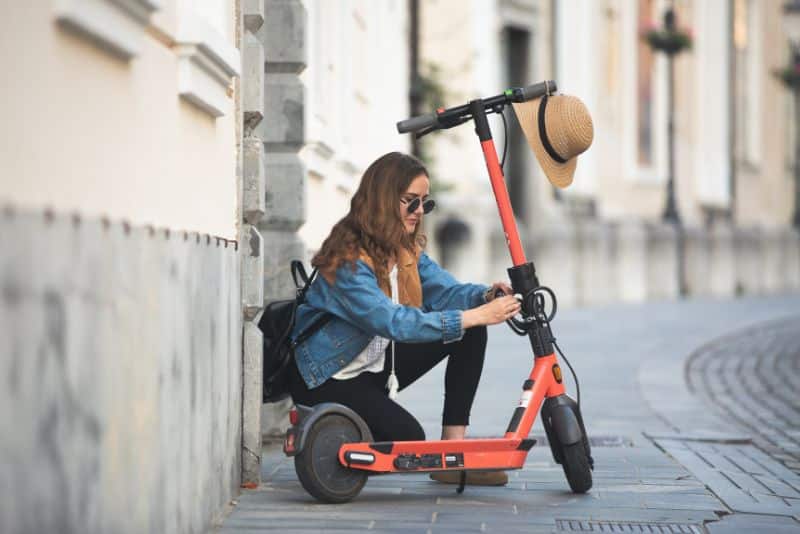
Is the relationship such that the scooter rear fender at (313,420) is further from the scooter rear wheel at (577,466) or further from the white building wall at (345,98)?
the white building wall at (345,98)

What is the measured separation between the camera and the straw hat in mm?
6172

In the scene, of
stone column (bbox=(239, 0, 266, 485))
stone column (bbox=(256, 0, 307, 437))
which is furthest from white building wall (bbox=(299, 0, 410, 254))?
stone column (bbox=(239, 0, 266, 485))

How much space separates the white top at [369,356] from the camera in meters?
6.38

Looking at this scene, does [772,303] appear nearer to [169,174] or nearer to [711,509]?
[711,509]

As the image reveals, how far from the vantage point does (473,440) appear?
20.4ft

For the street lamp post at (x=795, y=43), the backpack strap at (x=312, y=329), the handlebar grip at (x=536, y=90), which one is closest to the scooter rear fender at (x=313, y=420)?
the backpack strap at (x=312, y=329)

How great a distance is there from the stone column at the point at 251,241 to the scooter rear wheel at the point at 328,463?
54 centimetres

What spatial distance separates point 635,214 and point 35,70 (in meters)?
28.8

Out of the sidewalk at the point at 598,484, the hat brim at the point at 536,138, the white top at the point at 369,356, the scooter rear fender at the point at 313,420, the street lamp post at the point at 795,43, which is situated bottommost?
the sidewalk at the point at 598,484

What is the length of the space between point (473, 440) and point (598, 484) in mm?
870

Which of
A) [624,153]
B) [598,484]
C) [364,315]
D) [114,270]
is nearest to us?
[114,270]

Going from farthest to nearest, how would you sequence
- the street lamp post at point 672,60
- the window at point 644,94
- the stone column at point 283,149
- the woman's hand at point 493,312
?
1. the window at point 644,94
2. the street lamp post at point 672,60
3. the stone column at point 283,149
4. the woman's hand at point 493,312

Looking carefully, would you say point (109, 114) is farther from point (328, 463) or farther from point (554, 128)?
point (554, 128)

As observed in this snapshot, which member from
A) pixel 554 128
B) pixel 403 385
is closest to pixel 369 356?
pixel 403 385
